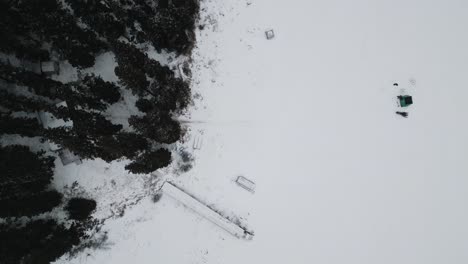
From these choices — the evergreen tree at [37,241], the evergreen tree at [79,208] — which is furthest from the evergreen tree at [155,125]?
the evergreen tree at [37,241]

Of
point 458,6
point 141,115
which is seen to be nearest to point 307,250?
point 141,115

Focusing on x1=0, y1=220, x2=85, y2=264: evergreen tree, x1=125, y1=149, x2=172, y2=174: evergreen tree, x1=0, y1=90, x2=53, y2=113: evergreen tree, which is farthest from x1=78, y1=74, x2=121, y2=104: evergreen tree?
x1=0, y1=220, x2=85, y2=264: evergreen tree

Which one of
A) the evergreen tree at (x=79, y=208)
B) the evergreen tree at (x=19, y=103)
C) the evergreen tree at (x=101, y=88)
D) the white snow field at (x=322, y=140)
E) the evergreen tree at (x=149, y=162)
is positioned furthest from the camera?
the white snow field at (x=322, y=140)

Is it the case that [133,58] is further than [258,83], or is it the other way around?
[258,83]

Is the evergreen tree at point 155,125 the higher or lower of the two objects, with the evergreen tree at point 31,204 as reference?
higher

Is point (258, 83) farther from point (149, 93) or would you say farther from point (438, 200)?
point (438, 200)

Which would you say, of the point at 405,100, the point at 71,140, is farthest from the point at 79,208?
the point at 405,100

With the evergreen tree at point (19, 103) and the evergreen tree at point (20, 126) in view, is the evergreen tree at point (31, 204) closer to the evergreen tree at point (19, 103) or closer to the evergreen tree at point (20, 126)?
the evergreen tree at point (20, 126)
